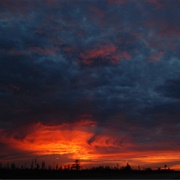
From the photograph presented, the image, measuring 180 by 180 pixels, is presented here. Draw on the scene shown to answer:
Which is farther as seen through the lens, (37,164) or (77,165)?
(77,165)

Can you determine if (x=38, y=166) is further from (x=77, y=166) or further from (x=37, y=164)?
(x=77, y=166)

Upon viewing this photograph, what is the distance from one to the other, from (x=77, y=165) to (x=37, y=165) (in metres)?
47.2

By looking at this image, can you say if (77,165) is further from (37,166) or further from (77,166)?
(37,166)

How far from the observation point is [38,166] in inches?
4675

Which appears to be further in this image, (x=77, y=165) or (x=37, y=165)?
(x=77, y=165)

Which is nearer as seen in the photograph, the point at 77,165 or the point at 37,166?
the point at 37,166

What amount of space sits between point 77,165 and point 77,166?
1754mm

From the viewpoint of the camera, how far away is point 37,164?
4562 inches

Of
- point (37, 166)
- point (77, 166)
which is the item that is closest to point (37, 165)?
point (37, 166)

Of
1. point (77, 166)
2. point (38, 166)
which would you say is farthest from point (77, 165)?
point (38, 166)

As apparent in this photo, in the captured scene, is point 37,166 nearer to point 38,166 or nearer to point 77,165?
point 38,166

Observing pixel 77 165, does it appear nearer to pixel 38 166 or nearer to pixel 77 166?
pixel 77 166

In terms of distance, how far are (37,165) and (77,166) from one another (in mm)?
45609

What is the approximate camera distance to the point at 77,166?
159 m
